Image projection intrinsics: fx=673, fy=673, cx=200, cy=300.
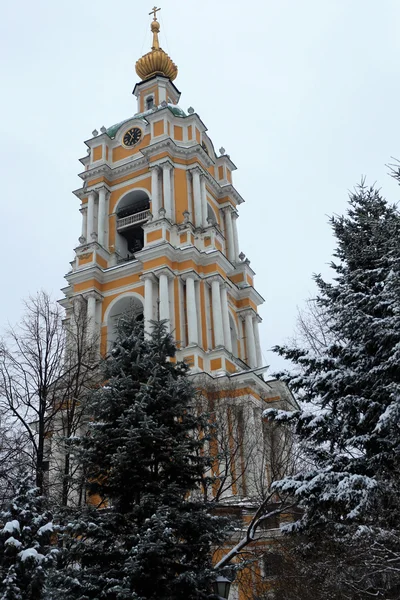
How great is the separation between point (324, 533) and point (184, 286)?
19275mm

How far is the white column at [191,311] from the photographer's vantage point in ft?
94.3

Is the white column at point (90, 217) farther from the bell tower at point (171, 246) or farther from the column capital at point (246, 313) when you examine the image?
the column capital at point (246, 313)

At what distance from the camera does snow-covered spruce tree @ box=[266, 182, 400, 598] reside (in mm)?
10883

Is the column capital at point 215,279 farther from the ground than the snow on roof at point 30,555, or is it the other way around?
the column capital at point 215,279

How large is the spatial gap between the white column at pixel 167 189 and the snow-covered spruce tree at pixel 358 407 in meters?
19.3

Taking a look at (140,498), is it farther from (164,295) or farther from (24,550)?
(164,295)

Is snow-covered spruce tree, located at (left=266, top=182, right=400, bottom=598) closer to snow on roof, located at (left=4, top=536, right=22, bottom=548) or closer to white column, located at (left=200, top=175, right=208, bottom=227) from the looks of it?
snow on roof, located at (left=4, top=536, right=22, bottom=548)

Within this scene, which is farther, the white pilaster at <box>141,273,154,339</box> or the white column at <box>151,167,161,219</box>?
the white column at <box>151,167,161,219</box>

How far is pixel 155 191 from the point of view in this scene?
33.3 metres

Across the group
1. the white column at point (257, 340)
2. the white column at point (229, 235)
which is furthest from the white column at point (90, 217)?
the white column at point (257, 340)

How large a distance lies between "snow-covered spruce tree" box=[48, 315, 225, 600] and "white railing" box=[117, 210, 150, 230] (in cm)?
2086

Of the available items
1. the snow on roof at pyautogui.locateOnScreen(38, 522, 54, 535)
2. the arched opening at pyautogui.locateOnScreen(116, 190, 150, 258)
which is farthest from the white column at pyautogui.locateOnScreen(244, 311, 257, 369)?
the snow on roof at pyautogui.locateOnScreen(38, 522, 54, 535)

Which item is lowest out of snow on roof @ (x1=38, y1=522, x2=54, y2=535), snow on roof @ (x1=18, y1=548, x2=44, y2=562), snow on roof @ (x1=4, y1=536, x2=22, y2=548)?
snow on roof @ (x1=18, y1=548, x2=44, y2=562)

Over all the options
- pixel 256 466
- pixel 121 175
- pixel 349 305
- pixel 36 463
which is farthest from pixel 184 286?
pixel 349 305
